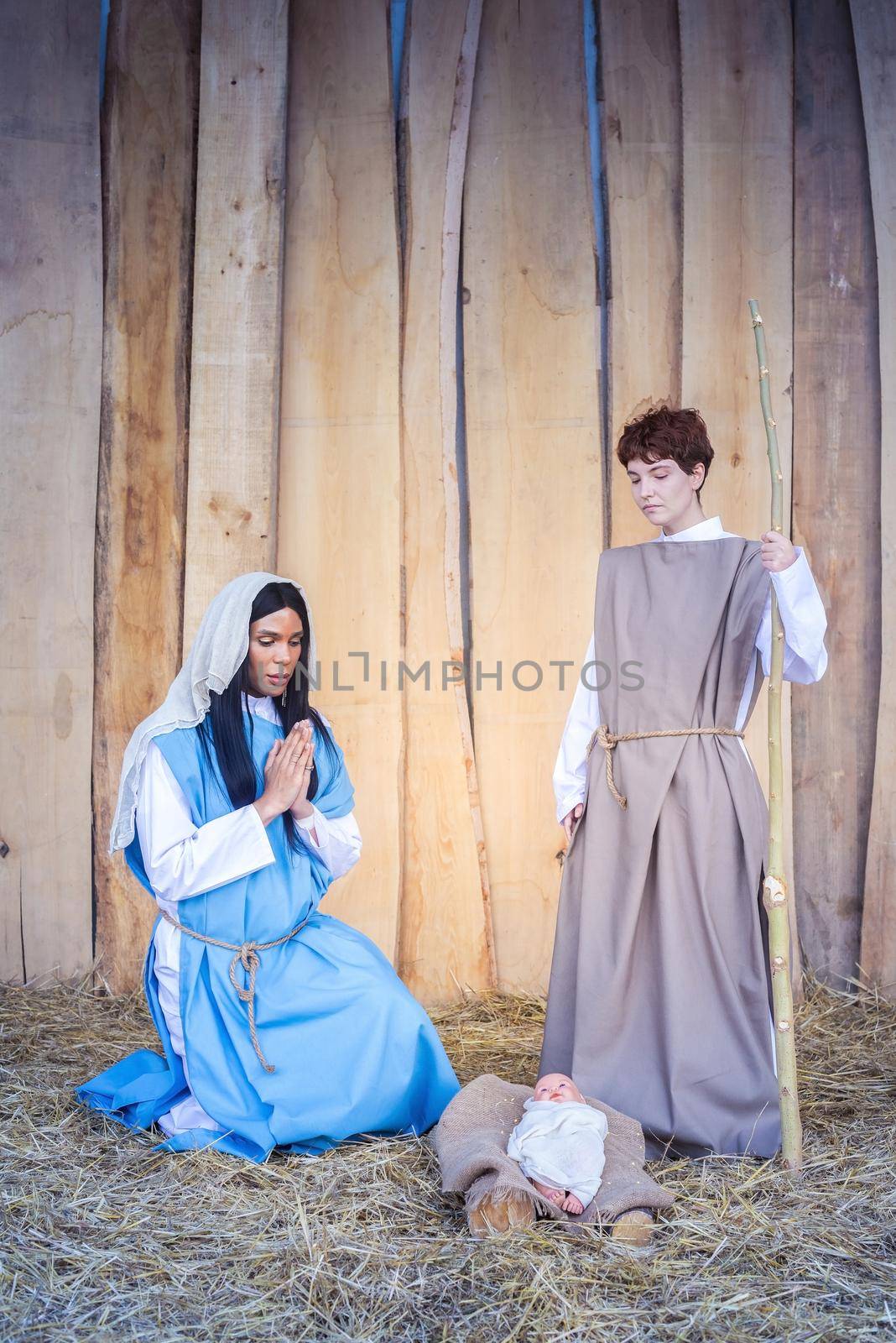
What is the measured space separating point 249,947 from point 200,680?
691 mm

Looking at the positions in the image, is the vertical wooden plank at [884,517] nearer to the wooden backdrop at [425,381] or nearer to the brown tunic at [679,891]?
the wooden backdrop at [425,381]

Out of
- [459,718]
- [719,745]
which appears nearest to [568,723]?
[719,745]

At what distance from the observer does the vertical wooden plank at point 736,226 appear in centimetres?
418

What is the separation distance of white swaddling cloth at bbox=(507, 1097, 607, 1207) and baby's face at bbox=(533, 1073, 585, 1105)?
1.5 inches

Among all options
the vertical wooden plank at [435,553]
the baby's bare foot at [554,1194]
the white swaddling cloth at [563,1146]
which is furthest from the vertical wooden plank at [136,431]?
the baby's bare foot at [554,1194]

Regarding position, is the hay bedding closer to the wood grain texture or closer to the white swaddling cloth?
the white swaddling cloth

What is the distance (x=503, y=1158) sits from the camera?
2578 millimetres

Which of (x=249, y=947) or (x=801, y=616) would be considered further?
(x=249, y=947)

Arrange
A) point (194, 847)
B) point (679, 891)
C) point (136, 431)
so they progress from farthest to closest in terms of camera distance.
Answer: point (136, 431)
point (679, 891)
point (194, 847)

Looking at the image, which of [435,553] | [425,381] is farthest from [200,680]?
[425,381]

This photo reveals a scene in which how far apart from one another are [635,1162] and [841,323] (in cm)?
A: 296

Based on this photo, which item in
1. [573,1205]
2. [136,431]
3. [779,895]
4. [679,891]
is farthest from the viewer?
[136,431]

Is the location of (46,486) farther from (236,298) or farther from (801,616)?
(801,616)

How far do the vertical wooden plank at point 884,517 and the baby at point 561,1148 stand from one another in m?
1.79
